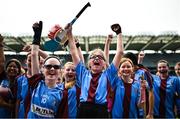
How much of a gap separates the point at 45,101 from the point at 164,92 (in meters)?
3.91

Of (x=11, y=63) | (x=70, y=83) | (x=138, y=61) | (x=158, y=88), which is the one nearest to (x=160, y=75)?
(x=158, y=88)

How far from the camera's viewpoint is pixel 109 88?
5082mm

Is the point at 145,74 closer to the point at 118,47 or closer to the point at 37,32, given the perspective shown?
the point at 118,47

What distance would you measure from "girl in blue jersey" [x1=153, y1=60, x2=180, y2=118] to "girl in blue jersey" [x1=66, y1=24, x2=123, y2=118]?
7.87ft

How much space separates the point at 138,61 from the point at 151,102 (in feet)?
3.17

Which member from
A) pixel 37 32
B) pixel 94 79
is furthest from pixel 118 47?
pixel 37 32

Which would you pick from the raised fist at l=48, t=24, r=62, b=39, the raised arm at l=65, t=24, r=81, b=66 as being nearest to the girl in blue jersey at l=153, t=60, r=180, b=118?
the raised arm at l=65, t=24, r=81, b=66

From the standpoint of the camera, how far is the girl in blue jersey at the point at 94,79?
16.0 feet

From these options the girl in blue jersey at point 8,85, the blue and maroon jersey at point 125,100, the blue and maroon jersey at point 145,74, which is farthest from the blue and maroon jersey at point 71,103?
the blue and maroon jersey at point 145,74

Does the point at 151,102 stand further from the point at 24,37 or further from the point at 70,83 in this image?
the point at 24,37

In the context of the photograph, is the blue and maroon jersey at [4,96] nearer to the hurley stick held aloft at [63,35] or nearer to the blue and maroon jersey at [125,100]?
the hurley stick held aloft at [63,35]

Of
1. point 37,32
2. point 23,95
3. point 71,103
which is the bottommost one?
point 71,103

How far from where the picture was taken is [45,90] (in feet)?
13.8

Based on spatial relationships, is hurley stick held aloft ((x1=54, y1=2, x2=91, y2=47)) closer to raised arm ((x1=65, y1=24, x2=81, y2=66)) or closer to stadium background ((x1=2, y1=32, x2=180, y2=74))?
raised arm ((x1=65, y1=24, x2=81, y2=66))
